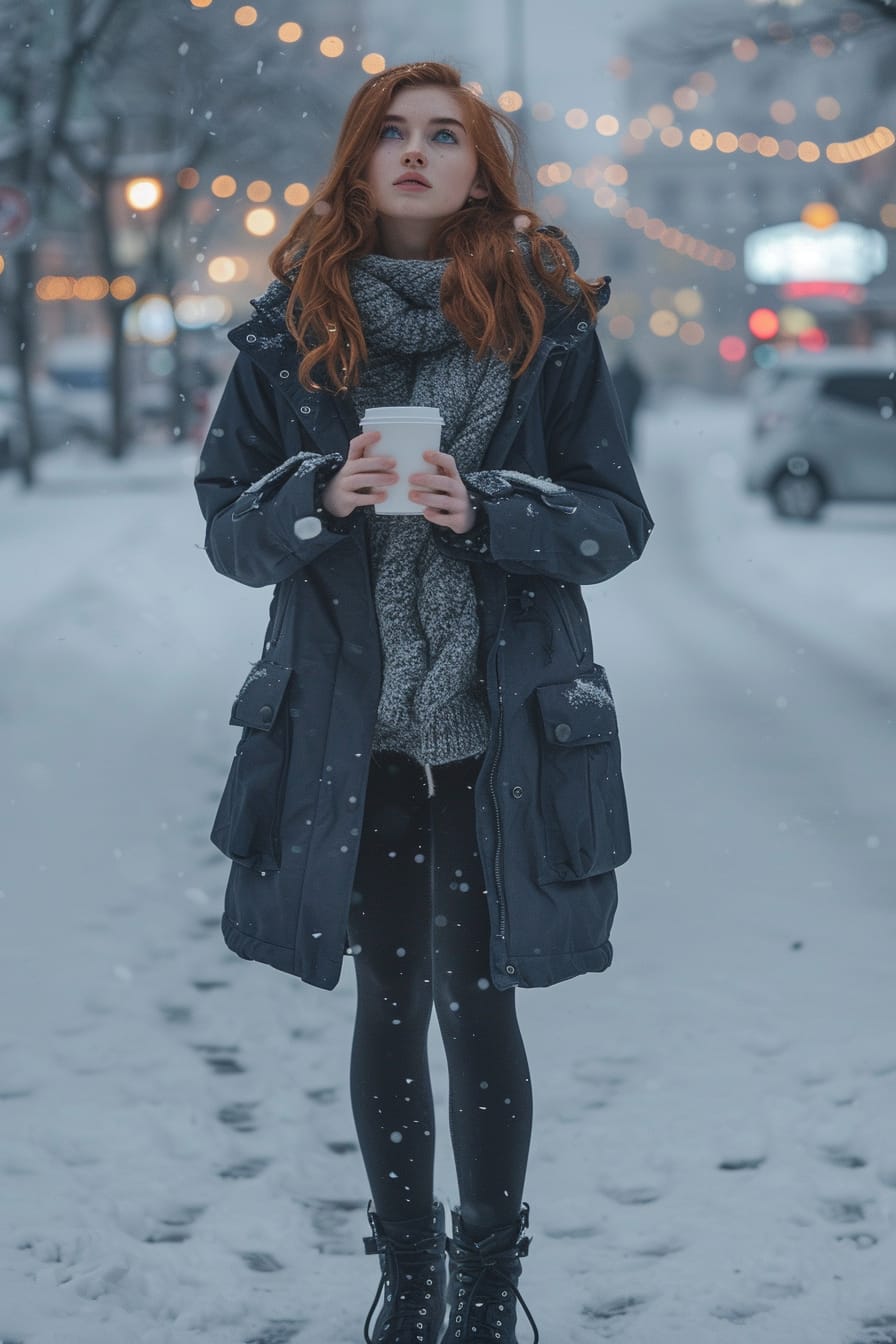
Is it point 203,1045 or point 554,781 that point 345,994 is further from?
point 554,781

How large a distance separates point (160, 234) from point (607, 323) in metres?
54.4

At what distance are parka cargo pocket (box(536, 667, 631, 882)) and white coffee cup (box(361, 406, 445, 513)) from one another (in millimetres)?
374

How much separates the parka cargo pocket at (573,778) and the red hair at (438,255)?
19.4 inches

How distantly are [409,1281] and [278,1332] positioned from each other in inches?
10.3

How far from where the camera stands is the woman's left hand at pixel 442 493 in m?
2.11

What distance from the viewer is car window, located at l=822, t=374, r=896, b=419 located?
17234 millimetres

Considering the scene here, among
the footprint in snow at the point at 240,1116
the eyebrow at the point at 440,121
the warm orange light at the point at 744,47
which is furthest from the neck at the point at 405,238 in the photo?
the warm orange light at the point at 744,47

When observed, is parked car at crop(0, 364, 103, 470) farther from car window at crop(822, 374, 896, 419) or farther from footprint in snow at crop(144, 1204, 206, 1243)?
footprint in snow at crop(144, 1204, 206, 1243)

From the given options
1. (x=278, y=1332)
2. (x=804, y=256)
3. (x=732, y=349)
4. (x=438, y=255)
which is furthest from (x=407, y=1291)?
(x=732, y=349)

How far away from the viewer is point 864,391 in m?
17.3

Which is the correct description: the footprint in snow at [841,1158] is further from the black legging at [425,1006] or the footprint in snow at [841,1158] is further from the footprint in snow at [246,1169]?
the footprint in snow at [246,1169]

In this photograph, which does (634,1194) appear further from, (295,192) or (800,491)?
(295,192)

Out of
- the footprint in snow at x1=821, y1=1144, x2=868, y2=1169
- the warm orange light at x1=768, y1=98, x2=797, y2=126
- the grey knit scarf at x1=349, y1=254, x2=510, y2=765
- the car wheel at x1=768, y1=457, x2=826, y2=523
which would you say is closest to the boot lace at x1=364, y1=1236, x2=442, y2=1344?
the grey knit scarf at x1=349, y1=254, x2=510, y2=765

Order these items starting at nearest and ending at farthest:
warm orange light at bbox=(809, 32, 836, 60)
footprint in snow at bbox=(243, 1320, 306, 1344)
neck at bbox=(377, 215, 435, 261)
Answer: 1. neck at bbox=(377, 215, 435, 261)
2. footprint in snow at bbox=(243, 1320, 306, 1344)
3. warm orange light at bbox=(809, 32, 836, 60)
